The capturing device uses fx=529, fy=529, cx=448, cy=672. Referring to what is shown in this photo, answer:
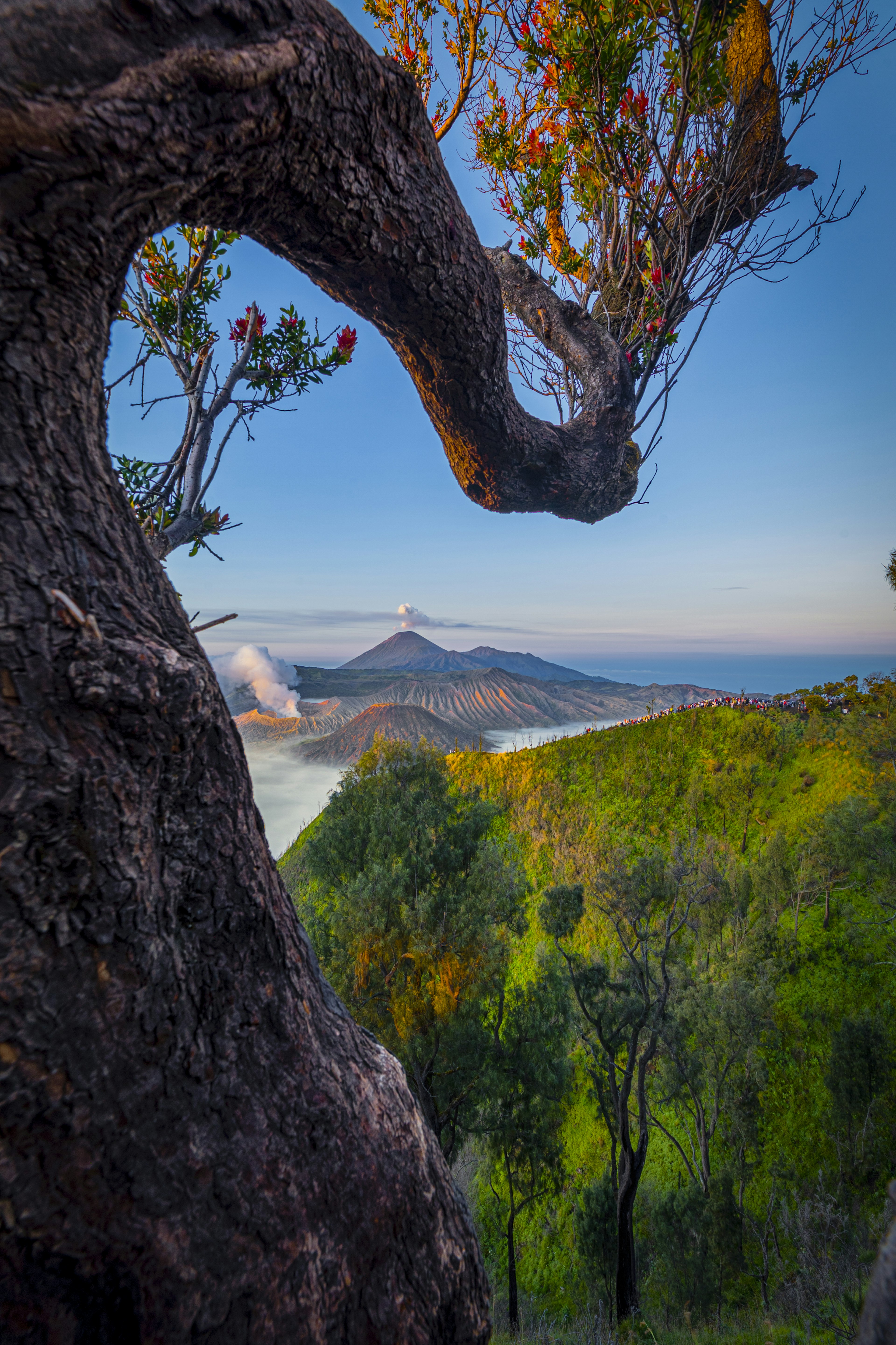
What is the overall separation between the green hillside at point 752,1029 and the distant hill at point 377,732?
2503 millimetres

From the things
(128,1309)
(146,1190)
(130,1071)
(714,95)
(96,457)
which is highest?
(714,95)

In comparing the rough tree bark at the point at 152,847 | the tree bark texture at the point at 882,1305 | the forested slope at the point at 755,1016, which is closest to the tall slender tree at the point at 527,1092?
the forested slope at the point at 755,1016

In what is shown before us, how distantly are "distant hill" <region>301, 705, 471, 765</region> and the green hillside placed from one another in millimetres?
2503

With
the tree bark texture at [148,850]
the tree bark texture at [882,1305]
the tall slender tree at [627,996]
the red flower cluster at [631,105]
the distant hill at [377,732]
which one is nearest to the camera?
the tree bark texture at [882,1305]

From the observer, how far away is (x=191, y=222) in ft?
4.01

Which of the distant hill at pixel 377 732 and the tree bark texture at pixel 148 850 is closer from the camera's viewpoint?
the tree bark texture at pixel 148 850

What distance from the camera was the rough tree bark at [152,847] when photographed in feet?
2.75

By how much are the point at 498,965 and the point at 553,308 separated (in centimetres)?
736

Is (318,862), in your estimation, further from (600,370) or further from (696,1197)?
(600,370)

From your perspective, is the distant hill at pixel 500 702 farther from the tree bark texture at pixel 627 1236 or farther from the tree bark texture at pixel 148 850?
the tree bark texture at pixel 148 850

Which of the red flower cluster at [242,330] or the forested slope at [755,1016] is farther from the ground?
the red flower cluster at [242,330]

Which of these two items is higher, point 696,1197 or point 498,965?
point 498,965

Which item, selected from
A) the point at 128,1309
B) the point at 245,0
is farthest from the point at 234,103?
the point at 128,1309

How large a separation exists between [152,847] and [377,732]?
32.0ft
